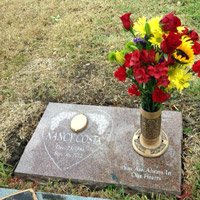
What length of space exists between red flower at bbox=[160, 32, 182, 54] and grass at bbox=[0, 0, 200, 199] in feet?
3.30

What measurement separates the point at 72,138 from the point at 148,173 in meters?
0.64

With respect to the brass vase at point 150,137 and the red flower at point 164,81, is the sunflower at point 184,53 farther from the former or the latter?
the brass vase at point 150,137

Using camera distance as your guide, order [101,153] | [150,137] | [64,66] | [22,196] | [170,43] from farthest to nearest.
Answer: [64,66], [101,153], [150,137], [22,196], [170,43]

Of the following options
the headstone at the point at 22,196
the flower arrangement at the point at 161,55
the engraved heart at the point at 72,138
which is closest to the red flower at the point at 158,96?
the flower arrangement at the point at 161,55

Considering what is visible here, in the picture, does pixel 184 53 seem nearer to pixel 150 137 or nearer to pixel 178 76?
pixel 178 76

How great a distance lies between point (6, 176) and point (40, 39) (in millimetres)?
1959

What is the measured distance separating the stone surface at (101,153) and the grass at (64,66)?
0.09 meters

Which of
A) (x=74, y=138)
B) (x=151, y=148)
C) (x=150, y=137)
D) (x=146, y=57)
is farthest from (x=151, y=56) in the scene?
(x=74, y=138)

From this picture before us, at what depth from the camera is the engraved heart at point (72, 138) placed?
1.90 metres

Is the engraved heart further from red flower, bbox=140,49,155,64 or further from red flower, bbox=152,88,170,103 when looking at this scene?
red flower, bbox=140,49,155,64

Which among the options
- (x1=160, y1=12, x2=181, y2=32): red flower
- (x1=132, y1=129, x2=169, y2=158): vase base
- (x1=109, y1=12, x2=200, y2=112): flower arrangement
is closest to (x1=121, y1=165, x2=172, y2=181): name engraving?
(x1=132, y1=129, x2=169, y2=158): vase base

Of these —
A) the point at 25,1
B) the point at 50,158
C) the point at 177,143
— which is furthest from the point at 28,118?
the point at 25,1

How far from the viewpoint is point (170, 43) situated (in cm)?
108

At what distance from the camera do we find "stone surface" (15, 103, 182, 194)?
1735 millimetres
